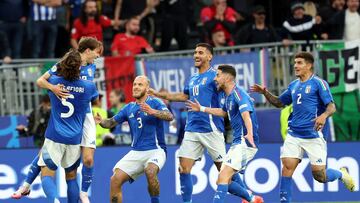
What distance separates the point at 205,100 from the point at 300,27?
21.5ft

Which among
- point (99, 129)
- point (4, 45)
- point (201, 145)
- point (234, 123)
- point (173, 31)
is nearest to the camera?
point (234, 123)

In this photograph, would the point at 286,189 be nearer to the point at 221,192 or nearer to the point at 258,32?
the point at 221,192

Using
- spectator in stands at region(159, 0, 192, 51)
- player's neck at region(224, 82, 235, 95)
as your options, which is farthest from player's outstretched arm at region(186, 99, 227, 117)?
spectator in stands at region(159, 0, 192, 51)

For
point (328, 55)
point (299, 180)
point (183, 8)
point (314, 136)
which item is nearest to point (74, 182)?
point (314, 136)

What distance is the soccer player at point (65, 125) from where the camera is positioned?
60.5 feet

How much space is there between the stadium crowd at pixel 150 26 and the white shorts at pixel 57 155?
683cm

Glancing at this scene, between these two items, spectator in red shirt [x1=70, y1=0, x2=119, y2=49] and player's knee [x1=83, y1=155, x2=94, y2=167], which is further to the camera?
spectator in red shirt [x1=70, y1=0, x2=119, y2=49]

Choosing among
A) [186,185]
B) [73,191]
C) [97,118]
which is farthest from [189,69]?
[73,191]

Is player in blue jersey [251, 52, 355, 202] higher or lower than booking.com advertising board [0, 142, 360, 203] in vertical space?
higher

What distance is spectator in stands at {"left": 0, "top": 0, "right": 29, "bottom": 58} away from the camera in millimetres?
26125

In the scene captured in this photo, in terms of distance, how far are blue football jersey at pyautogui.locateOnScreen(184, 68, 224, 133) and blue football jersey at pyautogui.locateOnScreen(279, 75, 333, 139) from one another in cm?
117

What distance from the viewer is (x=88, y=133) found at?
19.1m

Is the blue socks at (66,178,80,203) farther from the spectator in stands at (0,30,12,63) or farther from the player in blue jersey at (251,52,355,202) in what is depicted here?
the spectator in stands at (0,30,12,63)

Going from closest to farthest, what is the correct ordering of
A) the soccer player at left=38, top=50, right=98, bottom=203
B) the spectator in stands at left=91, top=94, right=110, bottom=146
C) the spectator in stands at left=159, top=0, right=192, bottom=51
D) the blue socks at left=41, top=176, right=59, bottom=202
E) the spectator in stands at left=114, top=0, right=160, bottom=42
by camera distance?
the soccer player at left=38, top=50, right=98, bottom=203 → the blue socks at left=41, top=176, right=59, bottom=202 → the spectator in stands at left=91, top=94, right=110, bottom=146 → the spectator in stands at left=159, top=0, right=192, bottom=51 → the spectator in stands at left=114, top=0, right=160, bottom=42
